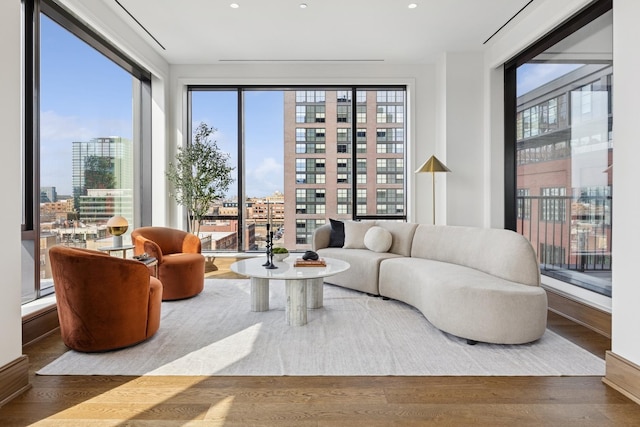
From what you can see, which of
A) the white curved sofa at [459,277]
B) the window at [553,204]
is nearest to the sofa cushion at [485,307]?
the white curved sofa at [459,277]

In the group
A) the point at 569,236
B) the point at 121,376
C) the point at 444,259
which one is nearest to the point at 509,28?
the point at 569,236

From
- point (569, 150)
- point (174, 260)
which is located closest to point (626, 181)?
point (569, 150)

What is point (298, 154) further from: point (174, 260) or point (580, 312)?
point (580, 312)

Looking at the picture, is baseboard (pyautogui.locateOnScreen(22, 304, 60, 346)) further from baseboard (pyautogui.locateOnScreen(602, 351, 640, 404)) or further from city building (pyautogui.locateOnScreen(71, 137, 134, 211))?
baseboard (pyautogui.locateOnScreen(602, 351, 640, 404))

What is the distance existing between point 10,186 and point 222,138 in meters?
4.13

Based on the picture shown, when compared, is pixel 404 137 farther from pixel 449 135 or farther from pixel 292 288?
pixel 292 288

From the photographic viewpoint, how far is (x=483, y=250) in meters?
3.53

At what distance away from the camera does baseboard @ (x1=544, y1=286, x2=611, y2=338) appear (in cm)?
305

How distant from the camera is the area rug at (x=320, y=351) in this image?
2.41 m

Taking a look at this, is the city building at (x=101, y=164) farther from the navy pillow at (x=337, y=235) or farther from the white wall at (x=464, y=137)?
the white wall at (x=464, y=137)

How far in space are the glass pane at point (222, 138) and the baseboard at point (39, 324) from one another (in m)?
2.97

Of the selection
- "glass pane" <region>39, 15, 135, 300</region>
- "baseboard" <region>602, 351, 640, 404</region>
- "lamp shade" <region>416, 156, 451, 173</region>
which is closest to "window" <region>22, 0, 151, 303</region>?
"glass pane" <region>39, 15, 135, 300</region>

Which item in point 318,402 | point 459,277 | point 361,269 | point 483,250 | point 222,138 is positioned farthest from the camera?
point 222,138

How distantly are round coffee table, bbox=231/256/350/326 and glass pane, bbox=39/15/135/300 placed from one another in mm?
1861
